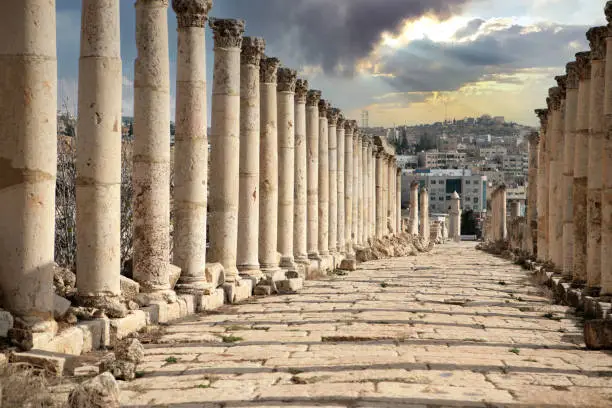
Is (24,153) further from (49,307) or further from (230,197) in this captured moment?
(230,197)

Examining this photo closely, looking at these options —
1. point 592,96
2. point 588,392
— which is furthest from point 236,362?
point 592,96

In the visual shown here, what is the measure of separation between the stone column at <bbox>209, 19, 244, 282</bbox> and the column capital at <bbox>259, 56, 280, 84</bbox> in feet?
11.3

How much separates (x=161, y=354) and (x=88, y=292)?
6.33 ft

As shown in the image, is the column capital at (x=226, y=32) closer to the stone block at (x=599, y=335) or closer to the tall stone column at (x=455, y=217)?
the stone block at (x=599, y=335)

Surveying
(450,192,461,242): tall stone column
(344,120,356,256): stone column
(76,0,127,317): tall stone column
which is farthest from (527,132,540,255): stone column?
(450,192,461,242): tall stone column

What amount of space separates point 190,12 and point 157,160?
3.47 metres

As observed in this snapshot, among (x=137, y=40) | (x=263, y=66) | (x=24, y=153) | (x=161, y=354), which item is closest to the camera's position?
(x=24, y=153)

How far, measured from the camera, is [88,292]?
13250 millimetres

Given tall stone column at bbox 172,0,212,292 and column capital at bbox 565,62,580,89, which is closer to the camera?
tall stone column at bbox 172,0,212,292

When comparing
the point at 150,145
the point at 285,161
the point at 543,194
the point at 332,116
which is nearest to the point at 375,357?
the point at 150,145

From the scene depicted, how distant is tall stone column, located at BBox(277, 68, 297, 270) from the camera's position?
2550 centimetres

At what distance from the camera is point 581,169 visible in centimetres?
2152

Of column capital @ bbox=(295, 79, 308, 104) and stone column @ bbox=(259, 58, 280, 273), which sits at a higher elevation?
column capital @ bbox=(295, 79, 308, 104)

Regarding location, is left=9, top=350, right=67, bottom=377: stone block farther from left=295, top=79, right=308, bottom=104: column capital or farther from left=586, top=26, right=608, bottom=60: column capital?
left=295, top=79, right=308, bottom=104: column capital
